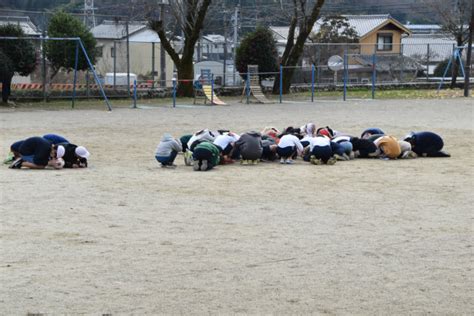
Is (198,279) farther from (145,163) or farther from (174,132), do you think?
(174,132)

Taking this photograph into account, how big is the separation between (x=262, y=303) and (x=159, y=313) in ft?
2.38

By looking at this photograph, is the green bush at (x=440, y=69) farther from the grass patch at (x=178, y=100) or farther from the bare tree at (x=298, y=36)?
the bare tree at (x=298, y=36)

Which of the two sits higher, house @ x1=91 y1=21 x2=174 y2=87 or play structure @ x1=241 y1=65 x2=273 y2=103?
house @ x1=91 y1=21 x2=174 y2=87

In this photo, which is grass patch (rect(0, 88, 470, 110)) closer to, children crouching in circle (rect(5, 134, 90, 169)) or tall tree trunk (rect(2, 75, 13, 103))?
tall tree trunk (rect(2, 75, 13, 103))

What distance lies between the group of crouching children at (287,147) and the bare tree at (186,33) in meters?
19.8

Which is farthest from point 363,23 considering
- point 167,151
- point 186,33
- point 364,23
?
point 167,151

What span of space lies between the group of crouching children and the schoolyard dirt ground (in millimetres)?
252

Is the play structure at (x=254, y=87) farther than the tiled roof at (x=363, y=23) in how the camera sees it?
No

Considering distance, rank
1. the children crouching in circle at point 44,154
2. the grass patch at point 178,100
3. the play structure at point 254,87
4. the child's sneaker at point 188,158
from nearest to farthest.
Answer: the children crouching in circle at point 44,154 → the child's sneaker at point 188,158 → the grass patch at point 178,100 → the play structure at point 254,87

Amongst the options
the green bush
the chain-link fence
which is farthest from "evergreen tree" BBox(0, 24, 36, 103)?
the green bush

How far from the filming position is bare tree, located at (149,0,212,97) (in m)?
32.7

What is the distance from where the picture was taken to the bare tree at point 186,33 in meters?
32.7

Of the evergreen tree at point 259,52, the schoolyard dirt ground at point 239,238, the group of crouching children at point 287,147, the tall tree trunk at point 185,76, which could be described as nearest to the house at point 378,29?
the evergreen tree at point 259,52

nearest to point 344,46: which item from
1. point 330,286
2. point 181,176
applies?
point 181,176
